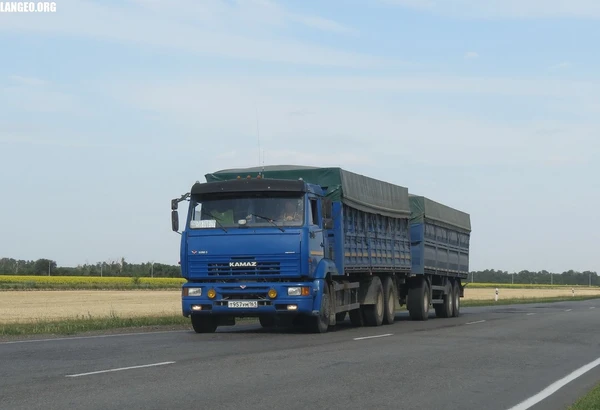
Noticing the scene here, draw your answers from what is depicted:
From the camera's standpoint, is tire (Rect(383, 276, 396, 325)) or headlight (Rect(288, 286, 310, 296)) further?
tire (Rect(383, 276, 396, 325))

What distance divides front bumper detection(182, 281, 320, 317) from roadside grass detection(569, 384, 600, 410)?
917cm

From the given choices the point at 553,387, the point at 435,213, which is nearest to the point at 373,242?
the point at 435,213

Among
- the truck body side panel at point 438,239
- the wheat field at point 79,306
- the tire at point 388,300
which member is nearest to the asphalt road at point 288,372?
the tire at point 388,300

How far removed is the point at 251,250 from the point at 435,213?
12558 millimetres

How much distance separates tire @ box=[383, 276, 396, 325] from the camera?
25781 mm

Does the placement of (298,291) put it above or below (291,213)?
below

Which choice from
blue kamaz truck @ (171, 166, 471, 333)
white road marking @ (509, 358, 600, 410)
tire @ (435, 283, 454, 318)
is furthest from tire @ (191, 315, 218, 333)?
tire @ (435, 283, 454, 318)

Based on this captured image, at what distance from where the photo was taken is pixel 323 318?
2044 centimetres

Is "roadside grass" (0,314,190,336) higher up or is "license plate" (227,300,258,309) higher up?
"license plate" (227,300,258,309)

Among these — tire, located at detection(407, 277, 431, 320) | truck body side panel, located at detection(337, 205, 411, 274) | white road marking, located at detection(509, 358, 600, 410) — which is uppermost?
truck body side panel, located at detection(337, 205, 411, 274)

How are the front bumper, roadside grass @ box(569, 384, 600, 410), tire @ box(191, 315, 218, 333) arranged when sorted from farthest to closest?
1. tire @ box(191, 315, 218, 333)
2. the front bumper
3. roadside grass @ box(569, 384, 600, 410)

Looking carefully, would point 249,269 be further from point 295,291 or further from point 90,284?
point 90,284

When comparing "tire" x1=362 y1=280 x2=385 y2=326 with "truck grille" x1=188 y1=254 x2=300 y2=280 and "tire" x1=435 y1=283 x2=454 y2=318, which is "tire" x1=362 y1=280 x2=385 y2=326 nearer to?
"truck grille" x1=188 y1=254 x2=300 y2=280

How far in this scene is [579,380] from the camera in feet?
40.3
